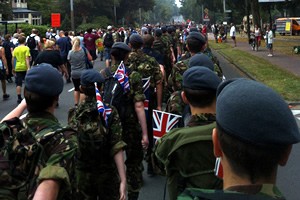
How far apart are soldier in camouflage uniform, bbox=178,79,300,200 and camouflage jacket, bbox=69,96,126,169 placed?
2380 millimetres

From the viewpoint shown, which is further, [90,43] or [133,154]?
[90,43]

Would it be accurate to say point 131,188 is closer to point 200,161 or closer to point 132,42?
point 132,42

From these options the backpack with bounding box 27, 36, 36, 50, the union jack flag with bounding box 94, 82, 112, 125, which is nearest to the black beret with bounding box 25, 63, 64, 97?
→ the union jack flag with bounding box 94, 82, 112, 125

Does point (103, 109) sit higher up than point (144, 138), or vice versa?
point (103, 109)

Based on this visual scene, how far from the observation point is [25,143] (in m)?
2.38

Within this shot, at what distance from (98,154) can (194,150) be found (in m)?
1.62

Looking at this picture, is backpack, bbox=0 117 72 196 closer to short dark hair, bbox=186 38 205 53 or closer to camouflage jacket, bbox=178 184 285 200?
camouflage jacket, bbox=178 184 285 200

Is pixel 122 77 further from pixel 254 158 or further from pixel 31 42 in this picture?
pixel 31 42

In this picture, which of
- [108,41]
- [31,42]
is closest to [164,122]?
[31,42]

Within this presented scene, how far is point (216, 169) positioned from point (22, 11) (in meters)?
75.5

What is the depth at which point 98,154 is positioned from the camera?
4207 millimetres

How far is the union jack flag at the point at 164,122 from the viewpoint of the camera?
158 inches

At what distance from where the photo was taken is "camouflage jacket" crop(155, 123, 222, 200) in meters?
2.74

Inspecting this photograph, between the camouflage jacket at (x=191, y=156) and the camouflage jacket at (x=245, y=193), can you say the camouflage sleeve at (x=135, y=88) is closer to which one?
the camouflage jacket at (x=191, y=156)
